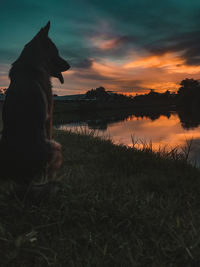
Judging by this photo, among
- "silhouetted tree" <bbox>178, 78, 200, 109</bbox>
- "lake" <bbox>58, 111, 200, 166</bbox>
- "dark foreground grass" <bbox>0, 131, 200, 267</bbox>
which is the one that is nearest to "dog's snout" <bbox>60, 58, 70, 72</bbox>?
"dark foreground grass" <bbox>0, 131, 200, 267</bbox>

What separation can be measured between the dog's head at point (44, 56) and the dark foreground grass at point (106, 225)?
7.03 feet

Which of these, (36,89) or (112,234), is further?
(36,89)

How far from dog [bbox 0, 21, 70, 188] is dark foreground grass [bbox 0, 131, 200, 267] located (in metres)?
0.58

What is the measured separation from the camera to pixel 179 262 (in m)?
2.14

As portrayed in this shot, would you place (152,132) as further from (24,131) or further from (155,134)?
(24,131)

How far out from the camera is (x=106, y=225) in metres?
2.70

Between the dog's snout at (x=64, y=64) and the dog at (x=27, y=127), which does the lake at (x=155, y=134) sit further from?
the dog at (x=27, y=127)

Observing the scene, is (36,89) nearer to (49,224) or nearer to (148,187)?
(49,224)

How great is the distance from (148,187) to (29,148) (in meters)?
2.52

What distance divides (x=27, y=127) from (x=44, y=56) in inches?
57.3

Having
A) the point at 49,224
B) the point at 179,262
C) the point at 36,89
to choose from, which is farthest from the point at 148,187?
the point at 36,89

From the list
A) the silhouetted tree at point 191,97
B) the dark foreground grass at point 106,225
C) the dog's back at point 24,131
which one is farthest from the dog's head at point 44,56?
the silhouetted tree at point 191,97

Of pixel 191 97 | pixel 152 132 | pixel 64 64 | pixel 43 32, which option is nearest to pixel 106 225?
pixel 64 64

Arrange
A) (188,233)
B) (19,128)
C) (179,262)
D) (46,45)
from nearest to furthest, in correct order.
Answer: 1. (179,262)
2. (188,233)
3. (19,128)
4. (46,45)
